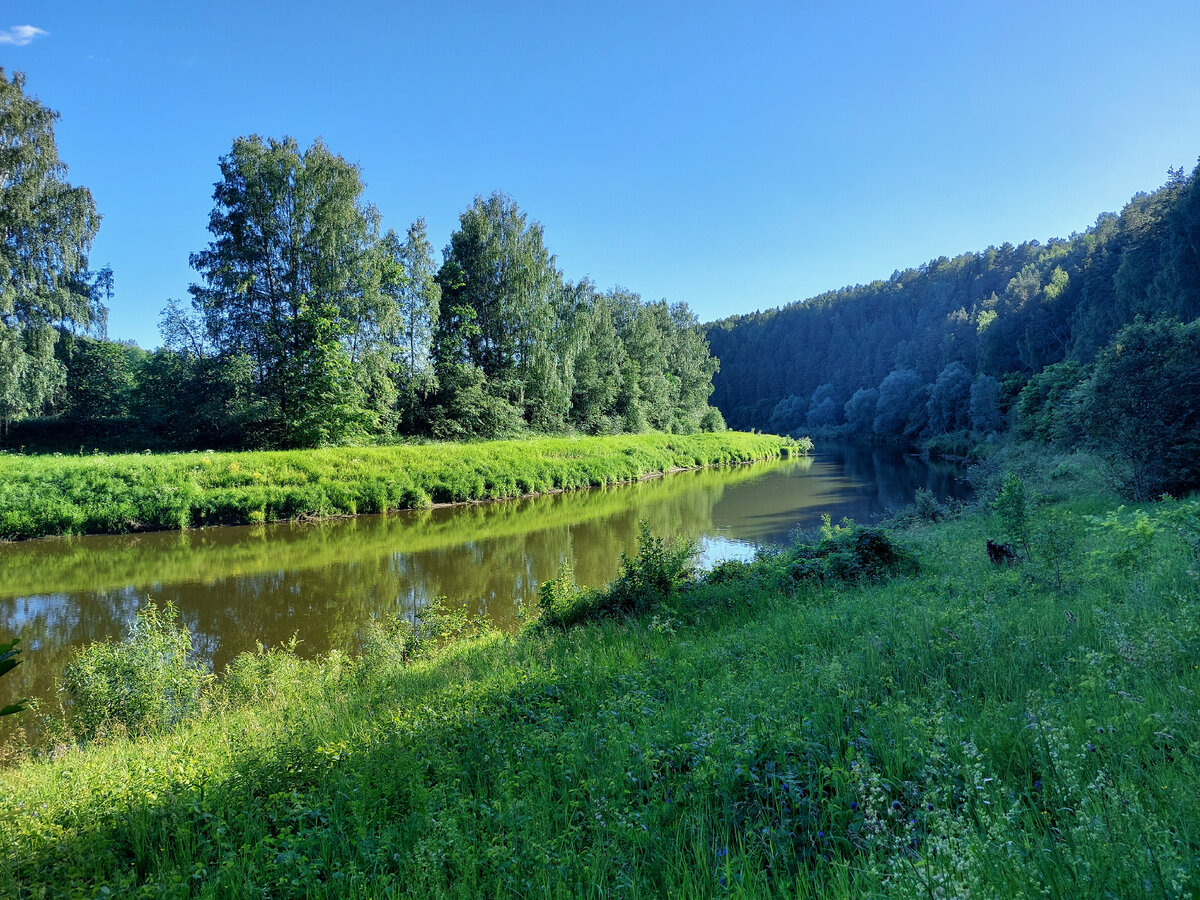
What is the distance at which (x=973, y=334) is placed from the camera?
3132 inches

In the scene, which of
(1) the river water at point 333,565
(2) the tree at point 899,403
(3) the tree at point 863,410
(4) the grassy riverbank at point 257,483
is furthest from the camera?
(3) the tree at point 863,410

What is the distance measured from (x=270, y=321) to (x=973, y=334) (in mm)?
83170

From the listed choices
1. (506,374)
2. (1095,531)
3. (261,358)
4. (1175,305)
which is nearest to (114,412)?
(261,358)

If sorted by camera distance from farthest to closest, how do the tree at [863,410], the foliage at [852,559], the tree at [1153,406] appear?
the tree at [863,410] < the tree at [1153,406] < the foliage at [852,559]

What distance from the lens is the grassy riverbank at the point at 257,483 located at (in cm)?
1831

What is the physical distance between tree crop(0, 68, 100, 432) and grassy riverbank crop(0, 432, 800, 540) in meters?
7.06

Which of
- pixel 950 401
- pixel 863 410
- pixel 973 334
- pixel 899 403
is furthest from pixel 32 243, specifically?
pixel 973 334

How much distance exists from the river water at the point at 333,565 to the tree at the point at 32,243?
14.3 metres

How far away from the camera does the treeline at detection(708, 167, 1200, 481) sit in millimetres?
37969

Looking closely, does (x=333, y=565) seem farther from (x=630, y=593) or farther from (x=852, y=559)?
(x=852, y=559)

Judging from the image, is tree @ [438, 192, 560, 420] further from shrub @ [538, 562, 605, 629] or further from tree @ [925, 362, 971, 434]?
tree @ [925, 362, 971, 434]

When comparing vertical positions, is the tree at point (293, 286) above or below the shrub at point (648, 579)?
above

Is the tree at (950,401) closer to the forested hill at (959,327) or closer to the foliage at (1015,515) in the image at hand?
the forested hill at (959,327)

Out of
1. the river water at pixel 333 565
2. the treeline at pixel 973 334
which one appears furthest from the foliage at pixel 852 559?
the treeline at pixel 973 334
